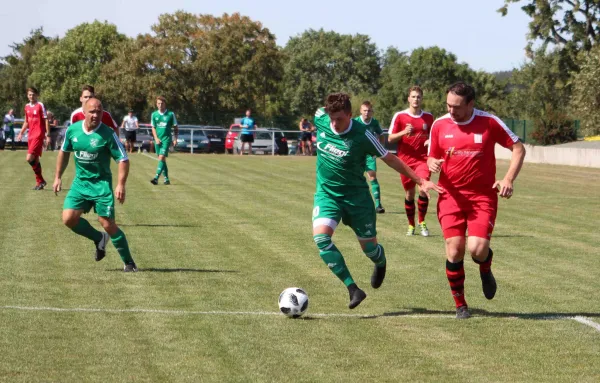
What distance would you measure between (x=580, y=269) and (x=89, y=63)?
3649 inches

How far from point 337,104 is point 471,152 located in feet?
3.87

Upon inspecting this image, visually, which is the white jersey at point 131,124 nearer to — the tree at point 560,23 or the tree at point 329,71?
the tree at point 560,23

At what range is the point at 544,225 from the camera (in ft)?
53.7

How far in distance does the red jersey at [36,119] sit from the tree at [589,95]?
106 feet

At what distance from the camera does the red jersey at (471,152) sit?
830 cm

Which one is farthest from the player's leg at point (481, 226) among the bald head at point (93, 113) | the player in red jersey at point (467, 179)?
the bald head at point (93, 113)

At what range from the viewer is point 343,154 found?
28.3 ft

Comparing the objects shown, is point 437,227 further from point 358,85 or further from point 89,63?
point 358,85

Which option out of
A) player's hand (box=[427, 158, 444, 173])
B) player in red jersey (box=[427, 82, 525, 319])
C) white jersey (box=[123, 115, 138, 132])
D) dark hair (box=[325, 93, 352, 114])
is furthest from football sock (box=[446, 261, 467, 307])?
white jersey (box=[123, 115, 138, 132])

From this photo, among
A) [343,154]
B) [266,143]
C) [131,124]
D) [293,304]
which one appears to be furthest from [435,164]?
[266,143]

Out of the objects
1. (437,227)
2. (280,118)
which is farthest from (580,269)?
(280,118)

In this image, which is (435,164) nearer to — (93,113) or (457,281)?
(457,281)

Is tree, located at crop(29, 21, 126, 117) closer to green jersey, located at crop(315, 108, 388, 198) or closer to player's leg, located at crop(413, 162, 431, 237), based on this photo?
player's leg, located at crop(413, 162, 431, 237)

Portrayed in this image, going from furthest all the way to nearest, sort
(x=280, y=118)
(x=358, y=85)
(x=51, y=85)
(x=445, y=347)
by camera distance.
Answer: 1. (x=358, y=85)
2. (x=51, y=85)
3. (x=280, y=118)
4. (x=445, y=347)
